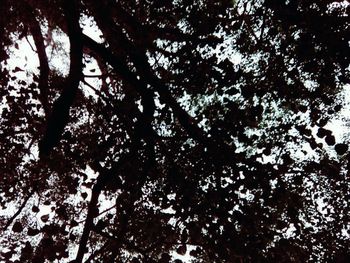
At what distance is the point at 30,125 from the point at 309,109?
246 inches

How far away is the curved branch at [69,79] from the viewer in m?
4.44

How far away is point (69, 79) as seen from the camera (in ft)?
15.3

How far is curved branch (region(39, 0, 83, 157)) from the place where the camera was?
4.44m

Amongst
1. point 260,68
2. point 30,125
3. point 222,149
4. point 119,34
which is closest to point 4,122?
point 30,125

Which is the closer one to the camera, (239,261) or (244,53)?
(239,261)

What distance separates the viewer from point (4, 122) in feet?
23.5

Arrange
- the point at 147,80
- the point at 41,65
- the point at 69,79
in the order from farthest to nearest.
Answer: the point at 41,65 → the point at 147,80 → the point at 69,79

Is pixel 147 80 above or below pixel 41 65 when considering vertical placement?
below

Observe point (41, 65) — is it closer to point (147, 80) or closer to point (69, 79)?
point (69, 79)

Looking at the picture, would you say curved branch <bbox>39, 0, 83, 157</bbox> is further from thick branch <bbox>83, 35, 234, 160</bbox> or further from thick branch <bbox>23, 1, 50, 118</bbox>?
thick branch <bbox>23, 1, 50, 118</bbox>

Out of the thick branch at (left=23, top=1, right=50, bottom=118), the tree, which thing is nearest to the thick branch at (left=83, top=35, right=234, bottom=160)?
the tree

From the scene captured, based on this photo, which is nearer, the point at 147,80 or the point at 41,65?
the point at 147,80

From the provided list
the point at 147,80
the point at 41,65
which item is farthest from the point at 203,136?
the point at 41,65

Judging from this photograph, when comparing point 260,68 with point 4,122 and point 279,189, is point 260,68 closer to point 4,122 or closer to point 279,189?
point 279,189
